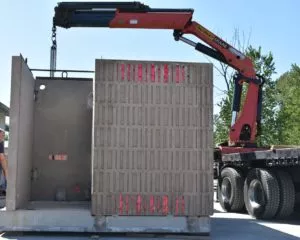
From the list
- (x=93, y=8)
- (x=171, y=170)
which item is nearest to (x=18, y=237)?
(x=171, y=170)

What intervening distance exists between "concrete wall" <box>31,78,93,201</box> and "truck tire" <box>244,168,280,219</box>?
359cm

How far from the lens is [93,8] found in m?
13.0

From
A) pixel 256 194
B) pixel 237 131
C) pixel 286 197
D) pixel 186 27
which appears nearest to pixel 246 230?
pixel 286 197

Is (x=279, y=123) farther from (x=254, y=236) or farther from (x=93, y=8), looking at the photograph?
(x=254, y=236)

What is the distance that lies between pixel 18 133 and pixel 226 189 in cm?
693

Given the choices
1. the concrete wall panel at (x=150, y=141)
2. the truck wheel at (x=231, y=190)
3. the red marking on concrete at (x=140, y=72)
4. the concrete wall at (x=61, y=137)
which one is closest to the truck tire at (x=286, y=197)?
the truck wheel at (x=231, y=190)

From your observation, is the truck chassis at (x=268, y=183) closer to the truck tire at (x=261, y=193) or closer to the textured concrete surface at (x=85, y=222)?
the truck tire at (x=261, y=193)

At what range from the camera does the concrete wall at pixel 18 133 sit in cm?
827

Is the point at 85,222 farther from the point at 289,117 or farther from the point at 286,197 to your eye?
the point at 289,117

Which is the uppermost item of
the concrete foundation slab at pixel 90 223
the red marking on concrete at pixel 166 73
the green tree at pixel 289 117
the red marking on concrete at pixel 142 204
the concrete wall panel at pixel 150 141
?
the green tree at pixel 289 117

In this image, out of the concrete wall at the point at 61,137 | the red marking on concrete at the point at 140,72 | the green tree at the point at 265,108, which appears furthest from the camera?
the green tree at the point at 265,108

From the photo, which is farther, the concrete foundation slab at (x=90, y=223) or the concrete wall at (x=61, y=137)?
the concrete wall at (x=61, y=137)

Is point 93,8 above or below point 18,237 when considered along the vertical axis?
above

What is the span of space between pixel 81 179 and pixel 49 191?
644mm
